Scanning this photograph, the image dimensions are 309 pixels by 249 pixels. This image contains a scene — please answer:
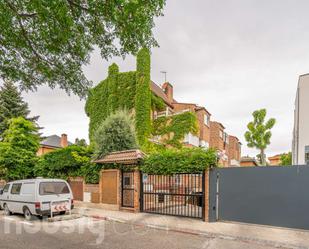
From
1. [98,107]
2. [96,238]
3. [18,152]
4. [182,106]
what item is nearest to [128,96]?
[98,107]

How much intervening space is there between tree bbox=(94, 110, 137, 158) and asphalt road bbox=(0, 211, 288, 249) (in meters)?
5.50

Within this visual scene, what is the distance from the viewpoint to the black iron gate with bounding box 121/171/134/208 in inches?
497

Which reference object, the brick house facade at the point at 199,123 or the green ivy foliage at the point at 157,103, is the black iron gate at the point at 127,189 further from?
the green ivy foliage at the point at 157,103

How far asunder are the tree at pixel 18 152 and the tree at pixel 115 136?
6.54 m

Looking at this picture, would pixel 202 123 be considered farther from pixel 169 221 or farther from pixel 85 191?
pixel 169 221

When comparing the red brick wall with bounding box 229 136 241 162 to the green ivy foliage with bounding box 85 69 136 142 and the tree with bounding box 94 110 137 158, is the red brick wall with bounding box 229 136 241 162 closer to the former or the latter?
the green ivy foliage with bounding box 85 69 136 142

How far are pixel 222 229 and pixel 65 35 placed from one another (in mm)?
7984

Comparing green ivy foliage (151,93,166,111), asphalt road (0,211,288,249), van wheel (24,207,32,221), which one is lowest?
van wheel (24,207,32,221)

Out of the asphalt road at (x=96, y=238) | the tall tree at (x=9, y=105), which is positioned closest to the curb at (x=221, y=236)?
the asphalt road at (x=96, y=238)

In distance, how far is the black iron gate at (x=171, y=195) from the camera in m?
11.1

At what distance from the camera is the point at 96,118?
25328 mm

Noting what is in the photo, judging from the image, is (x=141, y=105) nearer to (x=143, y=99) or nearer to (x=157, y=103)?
(x=143, y=99)

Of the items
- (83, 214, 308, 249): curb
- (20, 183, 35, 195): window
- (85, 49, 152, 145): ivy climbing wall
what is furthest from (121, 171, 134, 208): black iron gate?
(85, 49, 152, 145): ivy climbing wall

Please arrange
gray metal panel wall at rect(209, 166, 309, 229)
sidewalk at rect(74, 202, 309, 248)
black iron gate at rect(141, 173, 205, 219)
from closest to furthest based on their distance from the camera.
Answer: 1. sidewalk at rect(74, 202, 309, 248)
2. gray metal panel wall at rect(209, 166, 309, 229)
3. black iron gate at rect(141, 173, 205, 219)
